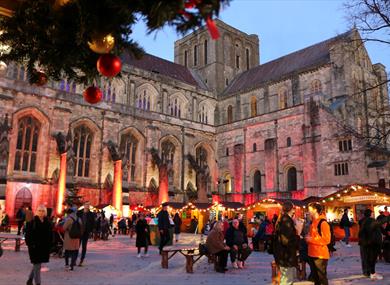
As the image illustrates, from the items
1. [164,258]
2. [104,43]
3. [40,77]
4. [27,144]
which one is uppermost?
[27,144]

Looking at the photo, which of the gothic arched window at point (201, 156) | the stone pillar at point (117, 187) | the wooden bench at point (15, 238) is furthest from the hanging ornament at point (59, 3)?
the gothic arched window at point (201, 156)

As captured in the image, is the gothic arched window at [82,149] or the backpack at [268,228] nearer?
the backpack at [268,228]

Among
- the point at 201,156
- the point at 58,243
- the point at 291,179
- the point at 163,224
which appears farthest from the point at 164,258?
the point at 201,156

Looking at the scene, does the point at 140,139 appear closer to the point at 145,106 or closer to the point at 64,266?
the point at 145,106

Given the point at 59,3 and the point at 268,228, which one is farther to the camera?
the point at 268,228

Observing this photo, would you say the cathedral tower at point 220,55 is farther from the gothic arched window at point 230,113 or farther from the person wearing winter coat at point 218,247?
the person wearing winter coat at point 218,247

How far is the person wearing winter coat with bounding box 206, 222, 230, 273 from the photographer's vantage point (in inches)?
318

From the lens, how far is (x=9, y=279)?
654 centimetres

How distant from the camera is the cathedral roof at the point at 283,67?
106ft

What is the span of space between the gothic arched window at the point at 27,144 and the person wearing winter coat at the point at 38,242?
67.4ft

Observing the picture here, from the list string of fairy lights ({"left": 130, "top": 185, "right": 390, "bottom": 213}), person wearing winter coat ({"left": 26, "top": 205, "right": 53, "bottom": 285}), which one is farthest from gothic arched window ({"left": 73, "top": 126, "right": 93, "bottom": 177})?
person wearing winter coat ({"left": 26, "top": 205, "right": 53, "bottom": 285})

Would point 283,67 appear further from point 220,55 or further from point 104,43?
point 104,43

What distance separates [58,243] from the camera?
1048 centimetres

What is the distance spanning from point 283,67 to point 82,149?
2142 cm
